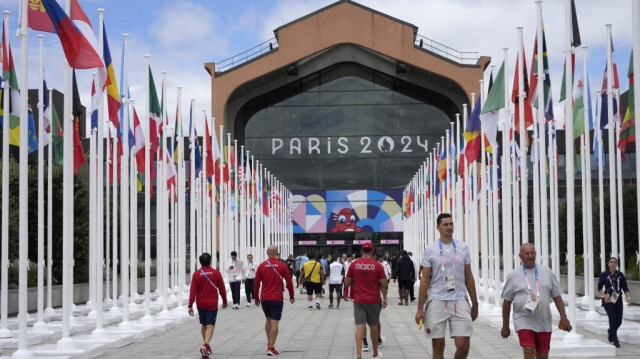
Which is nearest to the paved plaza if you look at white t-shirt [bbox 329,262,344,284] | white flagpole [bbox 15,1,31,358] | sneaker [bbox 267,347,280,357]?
sneaker [bbox 267,347,280,357]

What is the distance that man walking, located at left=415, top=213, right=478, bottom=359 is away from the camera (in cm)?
1030

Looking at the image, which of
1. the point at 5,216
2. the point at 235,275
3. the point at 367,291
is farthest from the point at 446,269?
the point at 235,275

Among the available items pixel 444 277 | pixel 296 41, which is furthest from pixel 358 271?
pixel 296 41

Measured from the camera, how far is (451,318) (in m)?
10.3

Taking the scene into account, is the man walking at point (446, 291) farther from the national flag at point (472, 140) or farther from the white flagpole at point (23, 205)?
the national flag at point (472, 140)

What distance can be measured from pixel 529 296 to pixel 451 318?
82 centimetres

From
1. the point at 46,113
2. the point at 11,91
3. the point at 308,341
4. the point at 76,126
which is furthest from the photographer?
the point at 76,126

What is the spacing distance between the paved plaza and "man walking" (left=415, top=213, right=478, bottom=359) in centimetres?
545

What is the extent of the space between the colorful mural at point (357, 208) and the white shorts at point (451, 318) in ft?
219

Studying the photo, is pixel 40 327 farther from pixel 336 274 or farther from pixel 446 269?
pixel 446 269

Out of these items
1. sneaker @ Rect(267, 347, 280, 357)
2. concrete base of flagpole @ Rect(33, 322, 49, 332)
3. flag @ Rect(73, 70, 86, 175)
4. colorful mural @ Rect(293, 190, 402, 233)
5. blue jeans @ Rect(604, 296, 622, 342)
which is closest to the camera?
sneaker @ Rect(267, 347, 280, 357)

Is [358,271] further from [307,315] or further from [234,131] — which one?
[234,131]

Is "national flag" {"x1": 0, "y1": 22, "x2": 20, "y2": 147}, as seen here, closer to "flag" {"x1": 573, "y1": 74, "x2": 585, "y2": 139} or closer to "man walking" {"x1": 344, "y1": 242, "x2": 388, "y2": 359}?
"man walking" {"x1": 344, "y1": 242, "x2": 388, "y2": 359}

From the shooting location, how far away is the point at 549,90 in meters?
21.1
